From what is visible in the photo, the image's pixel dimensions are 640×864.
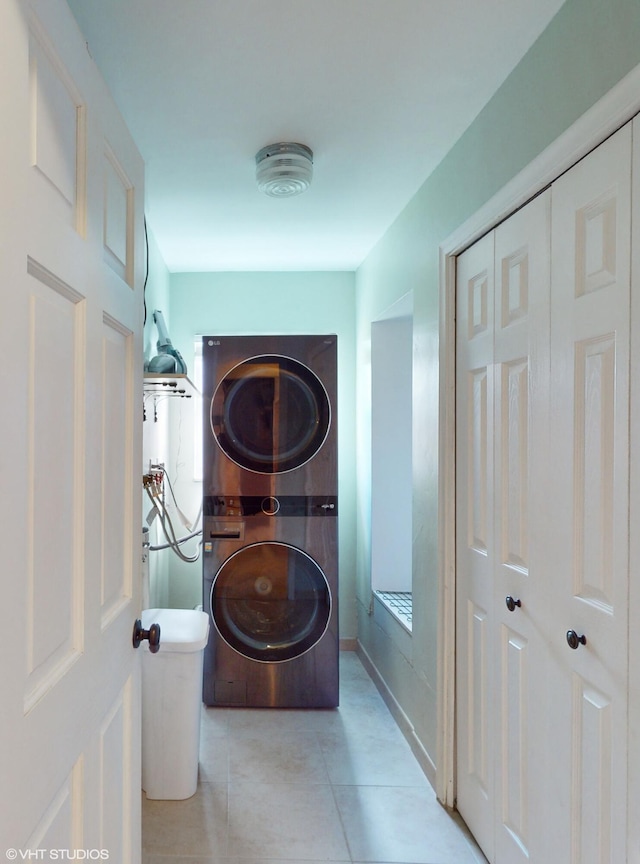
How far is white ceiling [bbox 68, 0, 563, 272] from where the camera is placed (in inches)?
53.3

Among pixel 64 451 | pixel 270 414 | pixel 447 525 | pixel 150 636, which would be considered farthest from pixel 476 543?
pixel 64 451

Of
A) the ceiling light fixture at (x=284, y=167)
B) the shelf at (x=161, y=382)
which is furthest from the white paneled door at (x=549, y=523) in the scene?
the shelf at (x=161, y=382)

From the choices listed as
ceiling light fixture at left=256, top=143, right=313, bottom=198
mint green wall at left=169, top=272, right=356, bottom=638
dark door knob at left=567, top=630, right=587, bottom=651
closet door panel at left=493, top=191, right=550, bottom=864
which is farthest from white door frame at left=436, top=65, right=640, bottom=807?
mint green wall at left=169, top=272, right=356, bottom=638

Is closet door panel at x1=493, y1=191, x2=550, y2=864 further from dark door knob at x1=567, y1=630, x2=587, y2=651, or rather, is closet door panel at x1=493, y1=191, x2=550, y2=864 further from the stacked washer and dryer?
the stacked washer and dryer

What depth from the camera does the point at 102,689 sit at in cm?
104

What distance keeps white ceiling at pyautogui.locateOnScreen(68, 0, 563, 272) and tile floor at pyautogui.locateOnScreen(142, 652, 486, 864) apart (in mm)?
2310

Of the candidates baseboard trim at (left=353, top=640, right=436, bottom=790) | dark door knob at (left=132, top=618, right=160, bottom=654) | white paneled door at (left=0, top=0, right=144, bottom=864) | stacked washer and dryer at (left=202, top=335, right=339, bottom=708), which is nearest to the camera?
white paneled door at (left=0, top=0, right=144, bottom=864)

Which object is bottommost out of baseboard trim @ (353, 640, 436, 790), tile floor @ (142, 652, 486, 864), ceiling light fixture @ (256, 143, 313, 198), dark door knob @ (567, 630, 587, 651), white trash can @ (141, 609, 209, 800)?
tile floor @ (142, 652, 486, 864)

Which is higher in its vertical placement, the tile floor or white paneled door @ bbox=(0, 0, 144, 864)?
white paneled door @ bbox=(0, 0, 144, 864)

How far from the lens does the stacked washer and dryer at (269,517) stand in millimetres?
2807

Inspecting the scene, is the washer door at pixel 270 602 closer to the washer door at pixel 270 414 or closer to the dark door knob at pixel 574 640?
the washer door at pixel 270 414

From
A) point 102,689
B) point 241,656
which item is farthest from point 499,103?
point 241,656

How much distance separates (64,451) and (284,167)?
5.01 ft

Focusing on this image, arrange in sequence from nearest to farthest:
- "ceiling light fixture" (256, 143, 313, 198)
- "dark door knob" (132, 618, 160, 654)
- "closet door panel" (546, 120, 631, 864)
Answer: "closet door panel" (546, 120, 631, 864)
"dark door knob" (132, 618, 160, 654)
"ceiling light fixture" (256, 143, 313, 198)
